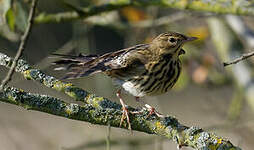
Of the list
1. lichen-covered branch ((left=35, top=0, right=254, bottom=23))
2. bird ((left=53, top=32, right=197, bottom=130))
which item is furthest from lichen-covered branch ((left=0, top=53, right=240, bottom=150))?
lichen-covered branch ((left=35, top=0, right=254, bottom=23))

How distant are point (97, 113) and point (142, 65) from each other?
1343 millimetres

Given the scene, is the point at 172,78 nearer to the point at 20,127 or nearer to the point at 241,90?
the point at 241,90

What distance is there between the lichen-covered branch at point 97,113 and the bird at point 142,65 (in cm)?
69

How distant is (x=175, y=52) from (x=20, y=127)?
347 cm

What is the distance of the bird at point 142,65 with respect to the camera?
395cm

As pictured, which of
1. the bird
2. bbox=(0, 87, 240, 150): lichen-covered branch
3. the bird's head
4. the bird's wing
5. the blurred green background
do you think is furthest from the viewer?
the blurred green background

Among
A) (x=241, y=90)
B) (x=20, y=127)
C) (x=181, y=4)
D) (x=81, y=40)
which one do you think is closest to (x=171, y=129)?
(x=181, y=4)

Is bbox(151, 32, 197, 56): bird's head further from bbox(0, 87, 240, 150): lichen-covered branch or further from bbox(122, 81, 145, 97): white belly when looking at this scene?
bbox(0, 87, 240, 150): lichen-covered branch

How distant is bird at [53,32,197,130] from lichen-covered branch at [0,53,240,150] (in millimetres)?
691

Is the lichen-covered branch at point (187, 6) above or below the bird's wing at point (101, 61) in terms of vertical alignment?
above

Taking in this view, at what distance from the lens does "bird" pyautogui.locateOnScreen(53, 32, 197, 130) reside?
3.95 metres

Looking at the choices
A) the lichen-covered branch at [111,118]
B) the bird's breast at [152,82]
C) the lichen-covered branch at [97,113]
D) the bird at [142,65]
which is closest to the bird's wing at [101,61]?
the bird at [142,65]

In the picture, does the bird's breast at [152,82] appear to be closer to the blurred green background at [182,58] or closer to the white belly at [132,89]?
the white belly at [132,89]

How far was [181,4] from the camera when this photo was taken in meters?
4.51
